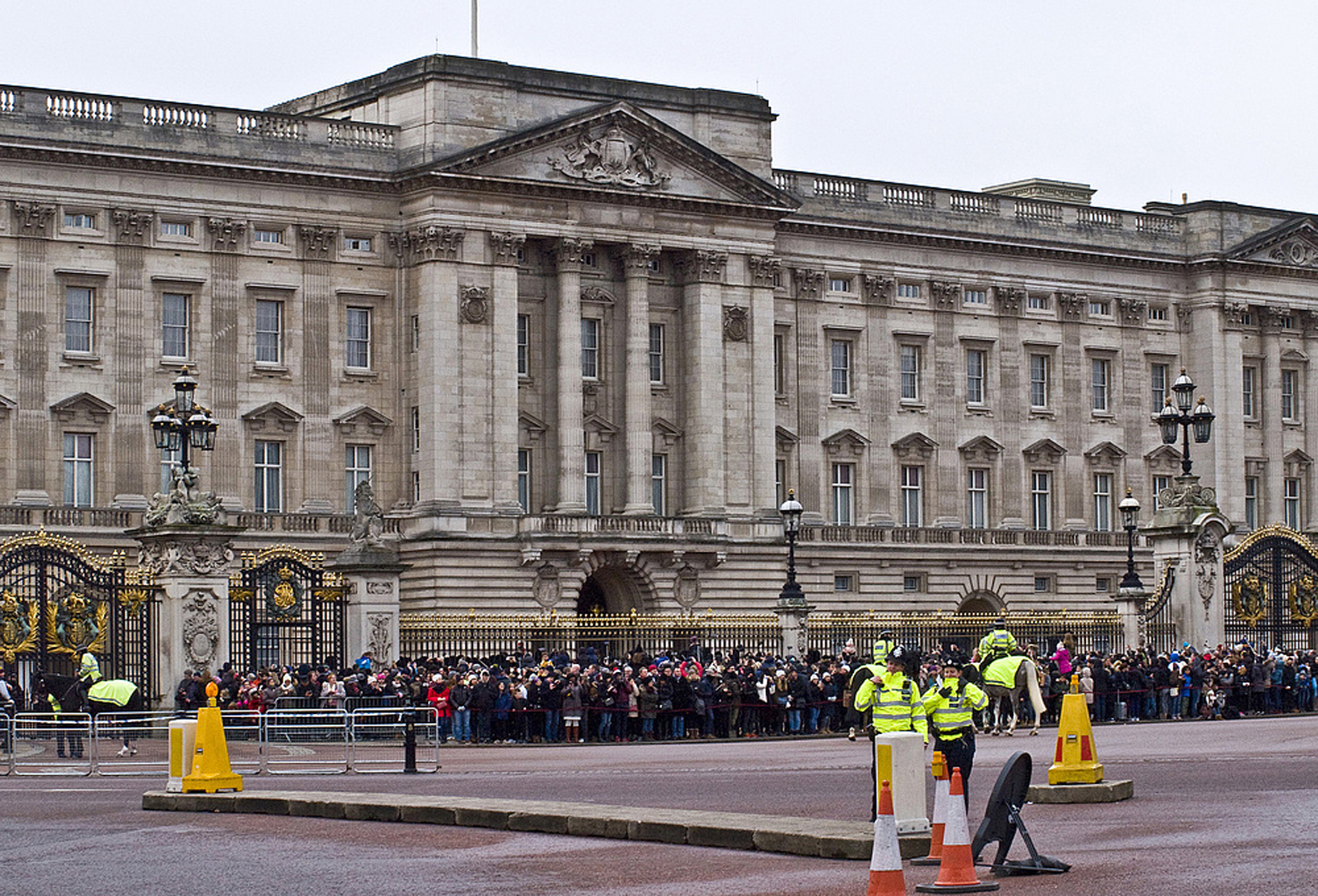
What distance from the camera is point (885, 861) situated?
1836cm

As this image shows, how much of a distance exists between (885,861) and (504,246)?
5640 centimetres

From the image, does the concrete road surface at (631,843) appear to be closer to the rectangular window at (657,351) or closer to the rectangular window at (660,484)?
the rectangular window at (660,484)

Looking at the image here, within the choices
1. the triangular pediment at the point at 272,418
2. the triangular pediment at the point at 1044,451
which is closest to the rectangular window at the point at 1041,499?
the triangular pediment at the point at 1044,451

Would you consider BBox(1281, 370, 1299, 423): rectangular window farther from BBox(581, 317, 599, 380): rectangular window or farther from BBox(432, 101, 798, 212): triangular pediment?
BBox(581, 317, 599, 380): rectangular window

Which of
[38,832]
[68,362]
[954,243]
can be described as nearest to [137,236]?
[68,362]

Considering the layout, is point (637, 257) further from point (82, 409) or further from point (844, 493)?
point (82, 409)

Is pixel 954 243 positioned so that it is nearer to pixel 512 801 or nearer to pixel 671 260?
pixel 671 260

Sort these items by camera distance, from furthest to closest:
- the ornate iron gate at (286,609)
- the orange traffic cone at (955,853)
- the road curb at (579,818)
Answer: the ornate iron gate at (286,609)
the road curb at (579,818)
the orange traffic cone at (955,853)

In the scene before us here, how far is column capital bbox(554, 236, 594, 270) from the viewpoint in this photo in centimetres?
7494

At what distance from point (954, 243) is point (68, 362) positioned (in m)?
30.0

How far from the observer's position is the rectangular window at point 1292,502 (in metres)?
91.9

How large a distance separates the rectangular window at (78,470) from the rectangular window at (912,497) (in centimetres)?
2700

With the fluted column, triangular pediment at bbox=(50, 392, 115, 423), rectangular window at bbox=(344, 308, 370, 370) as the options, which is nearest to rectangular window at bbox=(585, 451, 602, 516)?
the fluted column

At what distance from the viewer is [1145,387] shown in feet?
295
